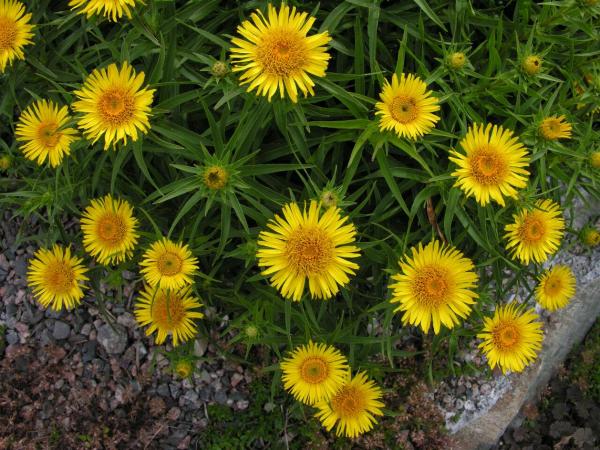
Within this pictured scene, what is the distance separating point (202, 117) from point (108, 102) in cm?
65

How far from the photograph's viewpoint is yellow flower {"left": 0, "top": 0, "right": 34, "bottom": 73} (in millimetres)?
2340

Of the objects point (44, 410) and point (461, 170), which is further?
point (44, 410)

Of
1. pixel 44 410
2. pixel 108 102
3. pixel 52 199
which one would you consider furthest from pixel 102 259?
pixel 44 410

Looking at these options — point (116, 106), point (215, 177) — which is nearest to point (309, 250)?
point (215, 177)

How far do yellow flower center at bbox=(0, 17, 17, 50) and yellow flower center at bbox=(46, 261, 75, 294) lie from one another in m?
0.98

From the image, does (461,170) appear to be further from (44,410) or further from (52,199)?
(44,410)

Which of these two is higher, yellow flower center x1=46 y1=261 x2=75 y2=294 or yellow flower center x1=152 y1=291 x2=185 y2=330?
yellow flower center x1=46 y1=261 x2=75 y2=294

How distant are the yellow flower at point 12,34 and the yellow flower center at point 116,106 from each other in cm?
50

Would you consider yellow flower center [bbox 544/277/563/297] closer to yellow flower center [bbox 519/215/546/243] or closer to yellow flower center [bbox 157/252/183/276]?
yellow flower center [bbox 519/215/546/243]

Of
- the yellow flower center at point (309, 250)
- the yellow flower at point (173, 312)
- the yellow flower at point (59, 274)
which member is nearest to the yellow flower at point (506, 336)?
the yellow flower center at point (309, 250)

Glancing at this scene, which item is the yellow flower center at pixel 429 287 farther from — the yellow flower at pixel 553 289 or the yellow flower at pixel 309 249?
the yellow flower at pixel 553 289

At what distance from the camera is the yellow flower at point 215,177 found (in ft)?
6.79

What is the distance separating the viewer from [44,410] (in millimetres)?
3135

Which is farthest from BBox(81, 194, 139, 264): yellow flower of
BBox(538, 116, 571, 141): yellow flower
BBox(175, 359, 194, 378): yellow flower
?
BBox(538, 116, 571, 141): yellow flower
